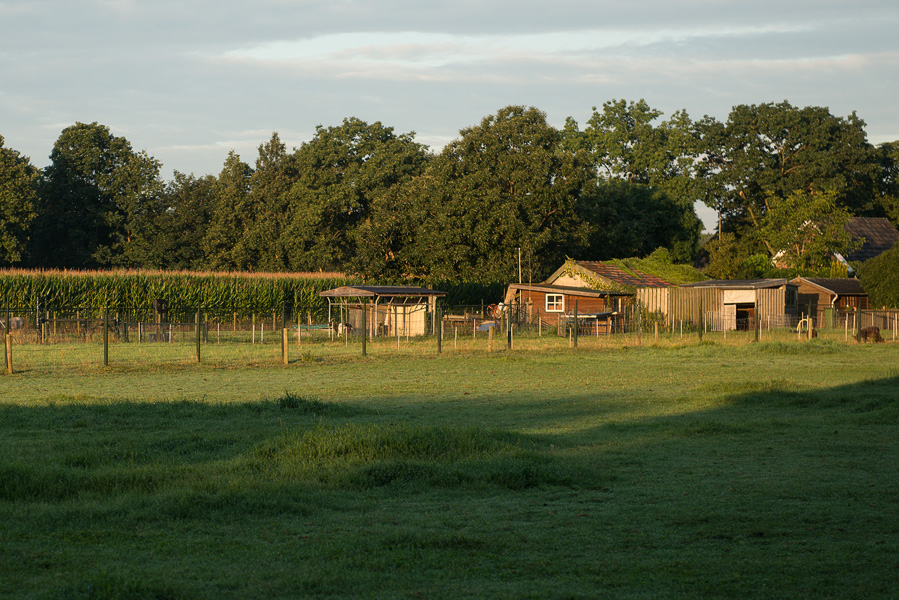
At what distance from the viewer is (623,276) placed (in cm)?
4675

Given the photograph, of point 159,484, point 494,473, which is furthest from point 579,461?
point 159,484

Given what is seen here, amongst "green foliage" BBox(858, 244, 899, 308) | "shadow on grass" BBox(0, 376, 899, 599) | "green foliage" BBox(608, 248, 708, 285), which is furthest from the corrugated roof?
"shadow on grass" BBox(0, 376, 899, 599)

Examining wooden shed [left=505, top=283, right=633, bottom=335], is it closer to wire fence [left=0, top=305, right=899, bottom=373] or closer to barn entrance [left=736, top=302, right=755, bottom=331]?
wire fence [left=0, top=305, right=899, bottom=373]

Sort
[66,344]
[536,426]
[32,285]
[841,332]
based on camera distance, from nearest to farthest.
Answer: [536,426], [66,344], [841,332], [32,285]

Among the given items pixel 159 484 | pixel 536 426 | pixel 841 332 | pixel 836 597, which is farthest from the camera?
pixel 841 332

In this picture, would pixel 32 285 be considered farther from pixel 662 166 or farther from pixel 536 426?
pixel 662 166

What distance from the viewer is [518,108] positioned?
53.0 meters

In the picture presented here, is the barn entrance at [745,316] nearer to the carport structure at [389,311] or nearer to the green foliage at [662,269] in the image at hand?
the green foliage at [662,269]

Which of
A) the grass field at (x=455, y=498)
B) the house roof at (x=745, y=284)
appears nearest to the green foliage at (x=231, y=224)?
the house roof at (x=745, y=284)

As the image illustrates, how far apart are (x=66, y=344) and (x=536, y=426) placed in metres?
24.0

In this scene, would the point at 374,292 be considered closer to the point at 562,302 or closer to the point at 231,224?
the point at 562,302

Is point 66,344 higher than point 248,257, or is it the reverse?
point 248,257

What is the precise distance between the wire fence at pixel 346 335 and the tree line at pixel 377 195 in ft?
52.1

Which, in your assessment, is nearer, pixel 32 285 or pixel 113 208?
pixel 32 285
